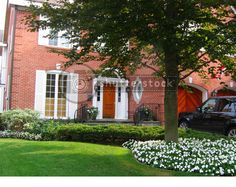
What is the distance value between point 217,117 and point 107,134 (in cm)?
475

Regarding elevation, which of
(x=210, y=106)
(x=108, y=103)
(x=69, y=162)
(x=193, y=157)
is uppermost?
(x=108, y=103)

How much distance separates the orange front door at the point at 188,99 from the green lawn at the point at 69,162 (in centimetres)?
1279

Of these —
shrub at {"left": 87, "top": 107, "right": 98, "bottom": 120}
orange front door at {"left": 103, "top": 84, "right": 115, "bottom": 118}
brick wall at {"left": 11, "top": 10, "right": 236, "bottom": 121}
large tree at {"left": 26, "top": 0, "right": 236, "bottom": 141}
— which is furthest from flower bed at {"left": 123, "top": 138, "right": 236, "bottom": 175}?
orange front door at {"left": 103, "top": 84, "right": 115, "bottom": 118}

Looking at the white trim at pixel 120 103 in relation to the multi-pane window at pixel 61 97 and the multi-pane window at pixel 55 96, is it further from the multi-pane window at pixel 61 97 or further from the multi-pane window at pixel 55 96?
the multi-pane window at pixel 55 96

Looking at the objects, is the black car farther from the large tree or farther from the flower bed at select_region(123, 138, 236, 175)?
the large tree

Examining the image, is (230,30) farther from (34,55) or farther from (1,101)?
(1,101)

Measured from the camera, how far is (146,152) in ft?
27.2

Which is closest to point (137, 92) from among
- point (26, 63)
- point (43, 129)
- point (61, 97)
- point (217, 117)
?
point (61, 97)

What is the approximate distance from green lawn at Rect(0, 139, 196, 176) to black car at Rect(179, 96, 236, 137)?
18.6 feet

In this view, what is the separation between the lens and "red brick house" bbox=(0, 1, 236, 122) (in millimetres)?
18094

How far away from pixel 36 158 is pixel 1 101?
1629cm

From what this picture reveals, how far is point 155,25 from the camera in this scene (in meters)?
8.14

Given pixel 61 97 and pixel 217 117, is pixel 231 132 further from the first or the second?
pixel 61 97

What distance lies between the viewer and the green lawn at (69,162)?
680 cm
